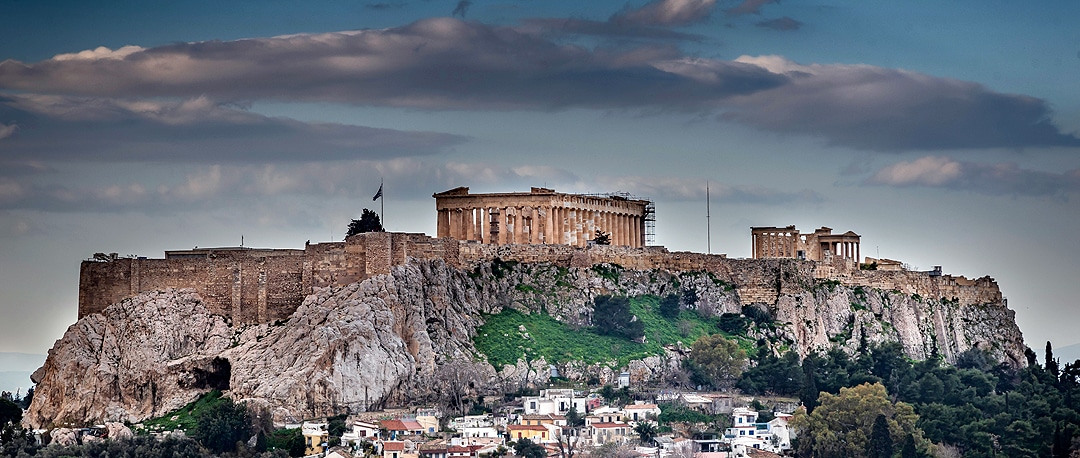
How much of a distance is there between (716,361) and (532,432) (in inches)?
522

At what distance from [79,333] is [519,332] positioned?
61.3 ft

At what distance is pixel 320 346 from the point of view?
97000mm

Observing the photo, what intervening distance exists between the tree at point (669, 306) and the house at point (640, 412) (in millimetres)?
9653

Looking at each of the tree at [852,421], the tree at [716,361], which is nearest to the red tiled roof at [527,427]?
the tree at [716,361]

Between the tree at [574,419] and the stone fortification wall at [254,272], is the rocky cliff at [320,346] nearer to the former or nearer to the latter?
the stone fortification wall at [254,272]

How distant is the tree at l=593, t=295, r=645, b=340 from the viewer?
108525 mm

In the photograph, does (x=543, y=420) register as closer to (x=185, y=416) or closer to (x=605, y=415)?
(x=605, y=415)

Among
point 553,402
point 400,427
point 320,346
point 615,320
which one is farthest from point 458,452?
point 615,320

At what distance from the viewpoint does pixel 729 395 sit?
10788 cm

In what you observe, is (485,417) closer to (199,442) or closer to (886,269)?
(199,442)

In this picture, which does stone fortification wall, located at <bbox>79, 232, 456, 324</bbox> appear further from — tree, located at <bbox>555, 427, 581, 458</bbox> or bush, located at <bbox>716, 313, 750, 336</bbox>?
bush, located at <bbox>716, 313, 750, 336</bbox>

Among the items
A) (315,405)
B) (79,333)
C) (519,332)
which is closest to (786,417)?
(519,332)

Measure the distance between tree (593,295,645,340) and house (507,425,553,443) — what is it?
10048 millimetres

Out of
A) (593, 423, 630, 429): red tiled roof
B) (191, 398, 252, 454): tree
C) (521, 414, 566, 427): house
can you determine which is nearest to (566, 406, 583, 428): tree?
(521, 414, 566, 427): house
